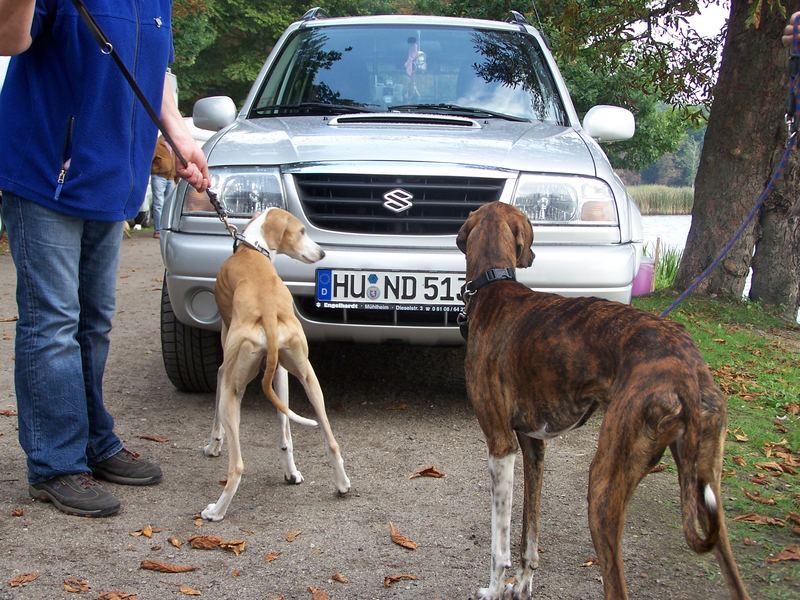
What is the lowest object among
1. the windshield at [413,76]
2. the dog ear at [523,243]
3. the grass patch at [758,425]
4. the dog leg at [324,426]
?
the grass patch at [758,425]

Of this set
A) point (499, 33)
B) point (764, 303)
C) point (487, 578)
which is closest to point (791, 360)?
point (764, 303)

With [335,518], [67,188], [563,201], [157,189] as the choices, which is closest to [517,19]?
[563,201]

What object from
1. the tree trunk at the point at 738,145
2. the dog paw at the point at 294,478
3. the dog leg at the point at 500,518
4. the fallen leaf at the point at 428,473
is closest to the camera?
the dog leg at the point at 500,518

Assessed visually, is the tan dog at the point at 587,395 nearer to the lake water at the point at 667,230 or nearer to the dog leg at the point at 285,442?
the dog leg at the point at 285,442

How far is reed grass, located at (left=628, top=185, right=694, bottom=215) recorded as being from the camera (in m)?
21.9

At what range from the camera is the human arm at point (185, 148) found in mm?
4113

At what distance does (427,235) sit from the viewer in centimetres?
479

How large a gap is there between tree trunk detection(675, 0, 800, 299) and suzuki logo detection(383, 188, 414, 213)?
230 inches

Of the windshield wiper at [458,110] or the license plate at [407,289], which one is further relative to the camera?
the windshield wiper at [458,110]

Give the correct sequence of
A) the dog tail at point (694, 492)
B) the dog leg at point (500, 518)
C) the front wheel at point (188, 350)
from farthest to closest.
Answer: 1. the front wheel at point (188, 350)
2. the dog leg at point (500, 518)
3. the dog tail at point (694, 492)

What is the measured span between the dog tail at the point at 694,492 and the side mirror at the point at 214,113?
428 cm

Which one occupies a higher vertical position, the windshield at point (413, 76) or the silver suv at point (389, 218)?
the windshield at point (413, 76)

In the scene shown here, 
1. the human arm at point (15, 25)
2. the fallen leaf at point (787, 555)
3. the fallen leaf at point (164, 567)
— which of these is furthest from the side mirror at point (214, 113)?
the fallen leaf at point (787, 555)

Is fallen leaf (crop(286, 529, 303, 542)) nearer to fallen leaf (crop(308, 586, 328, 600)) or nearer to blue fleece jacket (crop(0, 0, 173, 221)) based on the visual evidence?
fallen leaf (crop(308, 586, 328, 600))
